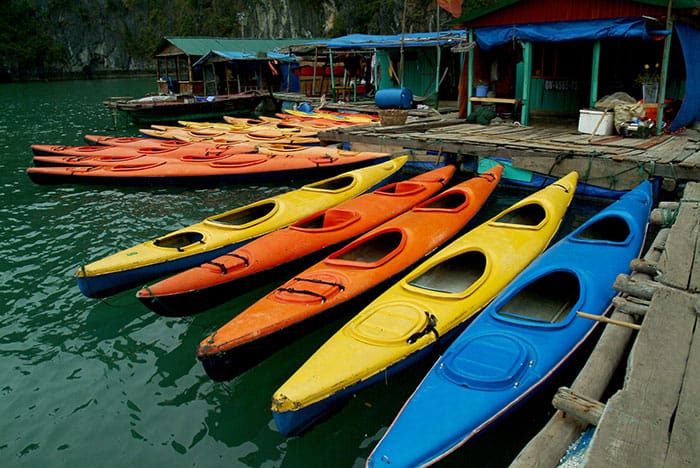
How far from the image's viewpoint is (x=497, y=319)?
509cm

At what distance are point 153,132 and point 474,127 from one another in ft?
41.3

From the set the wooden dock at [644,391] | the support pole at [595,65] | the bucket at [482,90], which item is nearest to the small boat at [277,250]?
the wooden dock at [644,391]

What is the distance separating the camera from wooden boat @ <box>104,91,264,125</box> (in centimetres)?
2569

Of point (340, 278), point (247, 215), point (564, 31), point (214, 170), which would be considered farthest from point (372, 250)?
point (564, 31)

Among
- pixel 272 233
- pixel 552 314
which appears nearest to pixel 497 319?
pixel 552 314

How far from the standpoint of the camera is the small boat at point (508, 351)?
3.84 m

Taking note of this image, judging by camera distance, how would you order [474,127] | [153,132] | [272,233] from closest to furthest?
[272,233], [474,127], [153,132]

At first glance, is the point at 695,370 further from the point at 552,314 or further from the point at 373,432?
the point at 373,432

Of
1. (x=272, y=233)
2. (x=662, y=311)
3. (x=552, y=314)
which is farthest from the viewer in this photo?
(x=272, y=233)

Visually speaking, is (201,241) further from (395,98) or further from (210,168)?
(395,98)

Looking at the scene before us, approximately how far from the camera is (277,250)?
743cm

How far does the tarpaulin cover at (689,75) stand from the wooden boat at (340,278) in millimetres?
6356

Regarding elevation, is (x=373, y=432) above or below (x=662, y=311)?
below

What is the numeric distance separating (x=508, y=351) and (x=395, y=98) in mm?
14381
